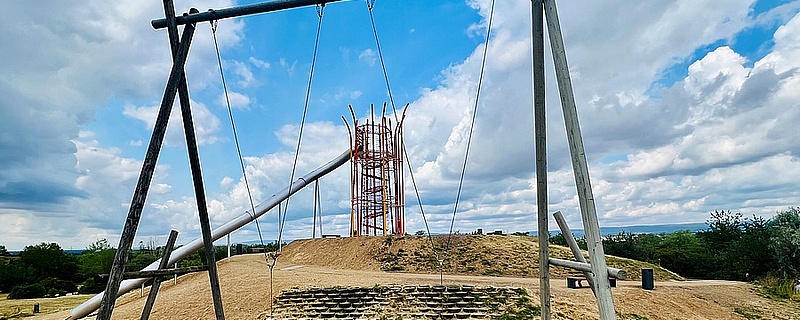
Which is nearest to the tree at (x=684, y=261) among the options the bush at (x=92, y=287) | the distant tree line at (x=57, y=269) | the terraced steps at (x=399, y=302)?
the terraced steps at (x=399, y=302)

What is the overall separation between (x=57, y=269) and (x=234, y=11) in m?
35.3

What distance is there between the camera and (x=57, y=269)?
3584 cm

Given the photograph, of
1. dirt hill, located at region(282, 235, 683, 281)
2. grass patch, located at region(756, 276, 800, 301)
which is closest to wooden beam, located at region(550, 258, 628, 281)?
dirt hill, located at region(282, 235, 683, 281)

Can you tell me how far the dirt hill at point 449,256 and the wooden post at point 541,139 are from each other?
12288mm

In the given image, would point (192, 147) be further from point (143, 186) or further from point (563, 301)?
point (563, 301)

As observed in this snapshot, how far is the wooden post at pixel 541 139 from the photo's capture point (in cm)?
739

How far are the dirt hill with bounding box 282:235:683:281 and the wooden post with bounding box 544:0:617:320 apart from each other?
45.3ft

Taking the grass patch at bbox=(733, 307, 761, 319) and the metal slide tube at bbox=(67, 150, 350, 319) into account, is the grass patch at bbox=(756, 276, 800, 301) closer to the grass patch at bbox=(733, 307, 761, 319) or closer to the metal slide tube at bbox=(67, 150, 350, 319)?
the grass patch at bbox=(733, 307, 761, 319)

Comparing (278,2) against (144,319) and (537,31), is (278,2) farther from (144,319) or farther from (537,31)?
(144,319)

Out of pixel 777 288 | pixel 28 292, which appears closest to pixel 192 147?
pixel 777 288

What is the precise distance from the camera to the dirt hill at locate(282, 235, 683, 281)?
21.3 metres

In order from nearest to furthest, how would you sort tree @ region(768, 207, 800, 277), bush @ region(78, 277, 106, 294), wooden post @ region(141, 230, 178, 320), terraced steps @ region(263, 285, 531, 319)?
1. wooden post @ region(141, 230, 178, 320)
2. terraced steps @ region(263, 285, 531, 319)
3. tree @ region(768, 207, 800, 277)
4. bush @ region(78, 277, 106, 294)

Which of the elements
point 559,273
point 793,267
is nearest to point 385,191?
point 559,273

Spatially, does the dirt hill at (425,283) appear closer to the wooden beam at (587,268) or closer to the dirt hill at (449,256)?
the dirt hill at (449,256)
